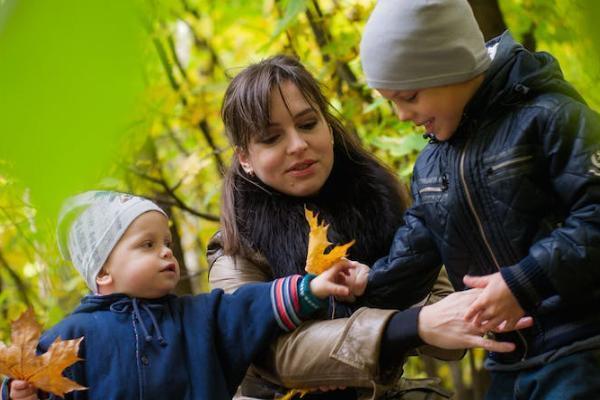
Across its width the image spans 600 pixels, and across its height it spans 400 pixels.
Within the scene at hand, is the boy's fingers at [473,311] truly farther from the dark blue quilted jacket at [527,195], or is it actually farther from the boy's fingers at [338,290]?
the boy's fingers at [338,290]

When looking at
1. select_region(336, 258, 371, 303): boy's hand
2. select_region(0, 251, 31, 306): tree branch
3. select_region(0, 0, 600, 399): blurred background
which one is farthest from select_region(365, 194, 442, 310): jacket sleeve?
select_region(0, 251, 31, 306): tree branch

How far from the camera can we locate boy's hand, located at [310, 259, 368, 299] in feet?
5.49

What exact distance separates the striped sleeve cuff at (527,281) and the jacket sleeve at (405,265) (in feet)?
1.19

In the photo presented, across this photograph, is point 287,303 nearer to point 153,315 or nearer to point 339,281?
point 339,281

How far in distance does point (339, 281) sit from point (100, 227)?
2.03 feet

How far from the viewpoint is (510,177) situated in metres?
1.49

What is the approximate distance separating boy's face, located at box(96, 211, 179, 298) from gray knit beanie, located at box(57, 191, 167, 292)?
A: 17 millimetres

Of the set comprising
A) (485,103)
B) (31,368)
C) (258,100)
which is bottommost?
(31,368)

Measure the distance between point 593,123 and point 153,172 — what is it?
93.8 inches

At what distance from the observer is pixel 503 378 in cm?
167

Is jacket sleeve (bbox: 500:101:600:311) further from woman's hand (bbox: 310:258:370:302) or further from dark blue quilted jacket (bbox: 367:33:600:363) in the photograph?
woman's hand (bbox: 310:258:370:302)

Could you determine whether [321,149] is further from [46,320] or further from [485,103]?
[46,320]

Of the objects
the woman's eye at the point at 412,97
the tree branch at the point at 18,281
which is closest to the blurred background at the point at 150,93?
the tree branch at the point at 18,281

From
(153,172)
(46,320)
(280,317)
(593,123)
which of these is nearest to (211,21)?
(153,172)
